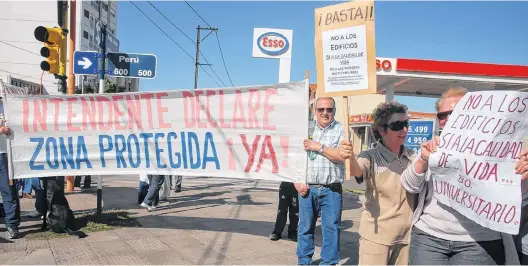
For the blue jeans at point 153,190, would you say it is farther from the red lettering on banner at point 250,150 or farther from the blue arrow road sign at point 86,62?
the red lettering on banner at point 250,150

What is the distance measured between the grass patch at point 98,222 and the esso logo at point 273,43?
14.6 feet

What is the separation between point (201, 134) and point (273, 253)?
179 centimetres

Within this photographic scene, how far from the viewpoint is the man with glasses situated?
3.93 m

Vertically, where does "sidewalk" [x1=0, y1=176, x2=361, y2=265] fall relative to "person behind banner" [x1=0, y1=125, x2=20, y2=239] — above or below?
below

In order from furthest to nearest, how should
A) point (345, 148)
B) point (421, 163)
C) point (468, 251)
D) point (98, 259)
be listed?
1. point (98, 259)
2. point (345, 148)
3. point (421, 163)
4. point (468, 251)

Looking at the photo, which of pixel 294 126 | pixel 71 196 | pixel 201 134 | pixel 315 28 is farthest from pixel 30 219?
pixel 315 28

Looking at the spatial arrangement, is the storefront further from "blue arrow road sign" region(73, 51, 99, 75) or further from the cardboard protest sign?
the cardboard protest sign

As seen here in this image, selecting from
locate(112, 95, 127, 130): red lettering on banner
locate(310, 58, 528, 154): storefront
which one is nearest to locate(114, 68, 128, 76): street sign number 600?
locate(112, 95, 127, 130): red lettering on banner

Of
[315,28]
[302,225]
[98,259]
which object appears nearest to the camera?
[315,28]

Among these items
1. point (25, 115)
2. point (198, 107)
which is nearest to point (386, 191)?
point (198, 107)

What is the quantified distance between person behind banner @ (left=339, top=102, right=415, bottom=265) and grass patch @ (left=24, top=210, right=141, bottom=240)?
14.3 ft

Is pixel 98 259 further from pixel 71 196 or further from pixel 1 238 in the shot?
pixel 71 196

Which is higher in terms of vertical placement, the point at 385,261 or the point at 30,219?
the point at 385,261

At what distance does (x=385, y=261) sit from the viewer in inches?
109
